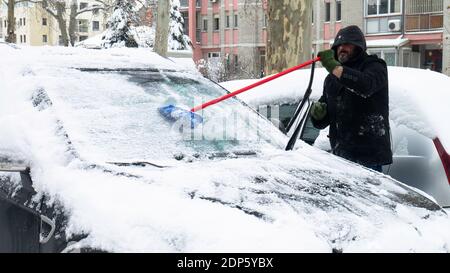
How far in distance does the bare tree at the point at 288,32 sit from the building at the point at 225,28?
25.4 metres

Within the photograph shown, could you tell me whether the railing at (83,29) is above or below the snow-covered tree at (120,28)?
above

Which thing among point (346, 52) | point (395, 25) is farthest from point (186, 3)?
point (346, 52)

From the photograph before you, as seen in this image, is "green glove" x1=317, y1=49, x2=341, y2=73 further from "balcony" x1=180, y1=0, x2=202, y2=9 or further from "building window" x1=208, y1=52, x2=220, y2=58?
"balcony" x1=180, y1=0, x2=202, y2=9

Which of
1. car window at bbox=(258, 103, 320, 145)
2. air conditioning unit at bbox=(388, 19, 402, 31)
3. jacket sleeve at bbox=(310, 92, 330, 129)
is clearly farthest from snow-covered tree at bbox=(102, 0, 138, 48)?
jacket sleeve at bbox=(310, 92, 330, 129)

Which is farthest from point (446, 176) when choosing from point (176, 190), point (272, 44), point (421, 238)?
point (272, 44)

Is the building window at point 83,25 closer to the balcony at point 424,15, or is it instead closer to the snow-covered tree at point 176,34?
the snow-covered tree at point 176,34

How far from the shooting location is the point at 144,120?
3.06 m

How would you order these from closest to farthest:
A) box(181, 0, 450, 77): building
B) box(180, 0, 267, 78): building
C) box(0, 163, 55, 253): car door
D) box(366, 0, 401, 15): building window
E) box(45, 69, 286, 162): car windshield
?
box(0, 163, 55, 253): car door, box(45, 69, 286, 162): car windshield, box(181, 0, 450, 77): building, box(366, 0, 401, 15): building window, box(180, 0, 267, 78): building

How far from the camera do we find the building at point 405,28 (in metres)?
26.9

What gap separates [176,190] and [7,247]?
79 cm

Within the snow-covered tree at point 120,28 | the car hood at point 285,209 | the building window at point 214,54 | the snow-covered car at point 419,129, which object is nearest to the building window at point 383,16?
the snow-covered tree at point 120,28

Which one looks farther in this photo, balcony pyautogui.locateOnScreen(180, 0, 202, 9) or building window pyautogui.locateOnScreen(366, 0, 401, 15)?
balcony pyautogui.locateOnScreen(180, 0, 202, 9)

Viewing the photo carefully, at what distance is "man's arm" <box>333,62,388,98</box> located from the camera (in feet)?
12.5

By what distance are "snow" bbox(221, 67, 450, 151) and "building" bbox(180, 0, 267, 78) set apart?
1194 inches
